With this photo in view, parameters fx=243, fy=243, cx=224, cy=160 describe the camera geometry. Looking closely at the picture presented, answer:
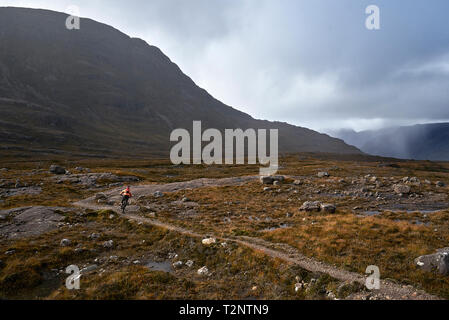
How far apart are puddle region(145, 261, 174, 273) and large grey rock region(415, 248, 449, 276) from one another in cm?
1440

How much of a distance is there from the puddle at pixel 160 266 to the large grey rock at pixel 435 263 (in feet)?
47.2

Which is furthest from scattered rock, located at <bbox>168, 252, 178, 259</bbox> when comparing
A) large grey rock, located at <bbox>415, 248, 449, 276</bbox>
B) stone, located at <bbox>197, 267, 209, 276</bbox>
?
large grey rock, located at <bbox>415, 248, 449, 276</bbox>

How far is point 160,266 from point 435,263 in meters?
15.9

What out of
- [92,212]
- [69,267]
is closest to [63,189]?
[92,212]

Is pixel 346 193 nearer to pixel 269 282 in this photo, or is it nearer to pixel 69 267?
pixel 269 282

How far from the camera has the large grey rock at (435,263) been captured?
41.0ft

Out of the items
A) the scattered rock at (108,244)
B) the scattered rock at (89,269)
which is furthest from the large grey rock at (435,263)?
the scattered rock at (108,244)

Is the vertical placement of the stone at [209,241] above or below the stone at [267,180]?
below

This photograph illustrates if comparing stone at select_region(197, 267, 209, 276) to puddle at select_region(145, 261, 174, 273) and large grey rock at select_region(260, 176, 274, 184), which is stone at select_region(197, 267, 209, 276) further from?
large grey rock at select_region(260, 176, 274, 184)

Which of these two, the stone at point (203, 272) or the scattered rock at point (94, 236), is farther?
the scattered rock at point (94, 236)

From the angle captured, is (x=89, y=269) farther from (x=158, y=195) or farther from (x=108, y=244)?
(x=158, y=195)

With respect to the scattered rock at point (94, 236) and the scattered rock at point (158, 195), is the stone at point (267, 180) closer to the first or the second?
the scattered rock at point (158, 195)

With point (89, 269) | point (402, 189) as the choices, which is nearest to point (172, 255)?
point (89, 269)

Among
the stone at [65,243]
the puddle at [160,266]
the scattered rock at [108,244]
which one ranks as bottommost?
the puddle at [160,266]
